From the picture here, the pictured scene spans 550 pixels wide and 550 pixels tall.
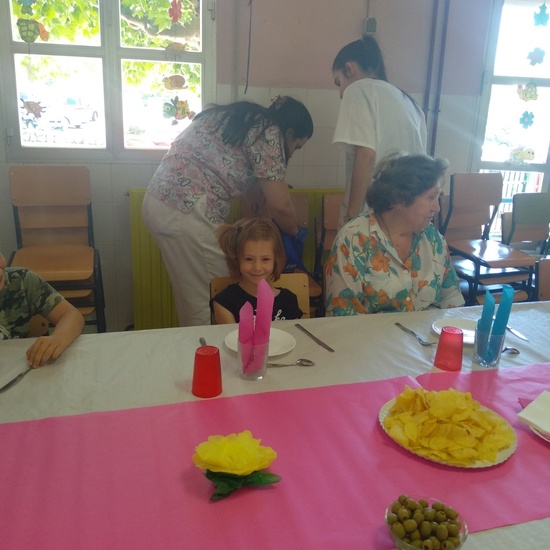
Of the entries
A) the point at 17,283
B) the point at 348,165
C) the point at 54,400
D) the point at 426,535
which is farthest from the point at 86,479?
the point at 348,165

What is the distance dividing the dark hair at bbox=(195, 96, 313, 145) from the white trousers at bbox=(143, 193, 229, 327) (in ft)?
1.02

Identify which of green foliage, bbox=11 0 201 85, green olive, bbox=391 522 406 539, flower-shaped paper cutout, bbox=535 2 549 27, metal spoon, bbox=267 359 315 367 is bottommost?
metal spoon, bbox=267 359 315 367

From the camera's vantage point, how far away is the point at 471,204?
3525 mm

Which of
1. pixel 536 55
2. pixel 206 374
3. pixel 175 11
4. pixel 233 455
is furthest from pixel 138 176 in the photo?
pixel 536 55

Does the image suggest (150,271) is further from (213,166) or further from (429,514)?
(429,514)

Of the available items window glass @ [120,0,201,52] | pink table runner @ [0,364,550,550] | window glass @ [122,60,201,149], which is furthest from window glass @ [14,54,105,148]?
pink table runner @ [0,364,550,550]

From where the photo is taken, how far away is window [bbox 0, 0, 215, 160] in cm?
288

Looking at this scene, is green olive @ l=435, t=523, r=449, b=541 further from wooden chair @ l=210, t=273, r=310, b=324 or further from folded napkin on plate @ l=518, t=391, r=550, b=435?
wooden chair @ l=210, t=273, r=310, b=324

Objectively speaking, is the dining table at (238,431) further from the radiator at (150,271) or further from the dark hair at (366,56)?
the radiator at (150,271)

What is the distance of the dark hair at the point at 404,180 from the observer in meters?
1.87

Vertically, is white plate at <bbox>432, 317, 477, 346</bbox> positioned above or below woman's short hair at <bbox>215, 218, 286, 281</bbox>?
below

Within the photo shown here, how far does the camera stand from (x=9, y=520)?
790mm

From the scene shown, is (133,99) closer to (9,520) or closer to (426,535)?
(9,520)

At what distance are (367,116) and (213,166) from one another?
2.29 ft
